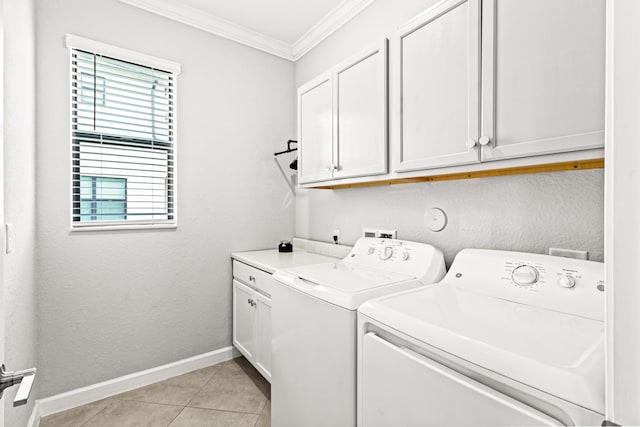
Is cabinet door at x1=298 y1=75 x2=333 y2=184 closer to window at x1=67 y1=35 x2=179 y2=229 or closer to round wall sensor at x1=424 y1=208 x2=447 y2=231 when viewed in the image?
round wall sensor at x1=424 y1=208 x2=447 y2=231

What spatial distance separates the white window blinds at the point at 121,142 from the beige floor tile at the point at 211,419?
4.11ft

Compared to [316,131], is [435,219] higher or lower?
lower

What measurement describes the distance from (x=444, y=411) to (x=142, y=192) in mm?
2172

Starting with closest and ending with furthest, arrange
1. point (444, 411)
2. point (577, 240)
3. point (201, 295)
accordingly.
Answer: point (444, 411), point (577, 240), point (201, 295)

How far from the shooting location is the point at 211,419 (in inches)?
71.6

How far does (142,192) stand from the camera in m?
2.15

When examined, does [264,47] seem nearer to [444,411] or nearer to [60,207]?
[60,207]

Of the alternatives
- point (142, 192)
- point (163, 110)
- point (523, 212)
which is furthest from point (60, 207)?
point (523, 212)

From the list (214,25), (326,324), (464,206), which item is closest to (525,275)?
(464,206)

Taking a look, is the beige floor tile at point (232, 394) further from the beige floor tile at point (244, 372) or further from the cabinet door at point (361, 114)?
the cabinet door at point (361, 114)

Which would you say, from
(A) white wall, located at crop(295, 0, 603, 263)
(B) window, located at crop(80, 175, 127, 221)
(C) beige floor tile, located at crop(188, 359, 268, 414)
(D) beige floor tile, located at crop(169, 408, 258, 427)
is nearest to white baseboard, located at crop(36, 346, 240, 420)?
(C) beige floor tile, located at crop(188, 359, 268, 414)

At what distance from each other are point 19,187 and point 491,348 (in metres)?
1.94

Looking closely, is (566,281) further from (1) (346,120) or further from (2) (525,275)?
(1) (346,120)

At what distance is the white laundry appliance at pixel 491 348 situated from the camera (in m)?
0.68
